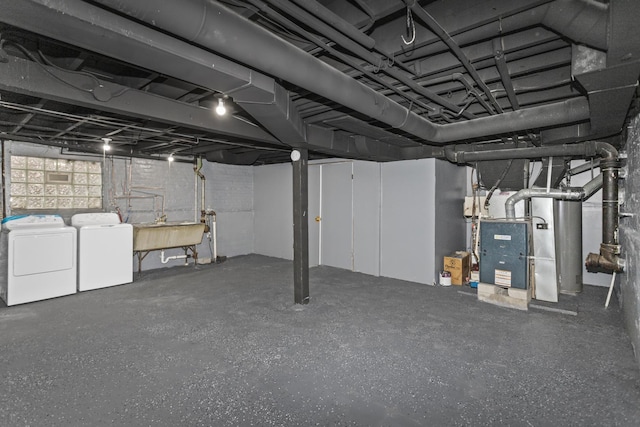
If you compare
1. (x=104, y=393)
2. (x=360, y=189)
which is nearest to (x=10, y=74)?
(x=104, y=393)

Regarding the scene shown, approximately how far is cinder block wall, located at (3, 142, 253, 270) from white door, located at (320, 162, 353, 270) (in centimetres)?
233

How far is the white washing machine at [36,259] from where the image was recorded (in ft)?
13.0

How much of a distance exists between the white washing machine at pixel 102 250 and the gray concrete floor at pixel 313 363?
0.49 meters

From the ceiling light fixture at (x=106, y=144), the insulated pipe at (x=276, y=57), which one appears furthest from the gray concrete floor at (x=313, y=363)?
the ceiling light fixture at (x=106, y=144)

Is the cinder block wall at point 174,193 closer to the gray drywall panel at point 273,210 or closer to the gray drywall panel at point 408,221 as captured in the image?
the gray drywall panel at point 273,210

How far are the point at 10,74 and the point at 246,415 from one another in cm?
261

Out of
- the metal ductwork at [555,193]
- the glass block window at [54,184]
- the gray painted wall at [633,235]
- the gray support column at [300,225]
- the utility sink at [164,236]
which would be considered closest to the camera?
the gray painted wall at [633,235]

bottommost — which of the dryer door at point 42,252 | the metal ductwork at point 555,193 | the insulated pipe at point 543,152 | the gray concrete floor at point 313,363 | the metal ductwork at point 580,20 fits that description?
the gray concrete floor at point 313,363

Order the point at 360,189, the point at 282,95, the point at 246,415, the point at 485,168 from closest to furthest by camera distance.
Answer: the point at 246,415 < the point at 282,95 < the point at 485,168 < the point at 360,189

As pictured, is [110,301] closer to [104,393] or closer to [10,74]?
[104,393]

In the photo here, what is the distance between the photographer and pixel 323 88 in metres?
1.96

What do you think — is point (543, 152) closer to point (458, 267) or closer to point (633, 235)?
point (633, 235)

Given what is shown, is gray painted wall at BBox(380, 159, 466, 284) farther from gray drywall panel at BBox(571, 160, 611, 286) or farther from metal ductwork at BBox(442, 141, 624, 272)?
gray drywall panel at BBox(571, 160, 611, 286)

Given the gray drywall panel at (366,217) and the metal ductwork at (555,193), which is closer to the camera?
the metal ductwork at (555,193)
